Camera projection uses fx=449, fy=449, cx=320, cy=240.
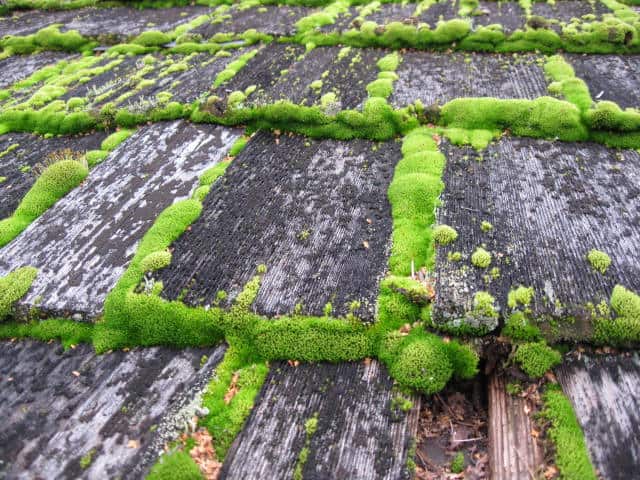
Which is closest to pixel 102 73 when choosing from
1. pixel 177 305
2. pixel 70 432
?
pixel 177 305

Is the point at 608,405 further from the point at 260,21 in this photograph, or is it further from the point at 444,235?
the point at 260,21

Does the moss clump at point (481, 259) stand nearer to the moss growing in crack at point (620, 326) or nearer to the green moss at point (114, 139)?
the moss growing in crack at point (620, 326)

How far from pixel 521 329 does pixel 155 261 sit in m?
6.53

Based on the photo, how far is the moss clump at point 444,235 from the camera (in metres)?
8.20

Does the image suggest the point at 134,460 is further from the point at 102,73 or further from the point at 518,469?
the point at 102,73

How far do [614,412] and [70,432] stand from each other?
303 inches

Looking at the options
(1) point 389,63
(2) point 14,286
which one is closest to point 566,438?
(2) point 14,286

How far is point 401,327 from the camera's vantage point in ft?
23.7

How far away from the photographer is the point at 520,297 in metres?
7.04

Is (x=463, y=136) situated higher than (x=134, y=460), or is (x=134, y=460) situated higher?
(x=463, y=136)

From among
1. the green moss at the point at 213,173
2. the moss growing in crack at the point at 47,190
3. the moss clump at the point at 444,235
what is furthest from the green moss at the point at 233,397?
the moss growing in crack at the point at 47,190

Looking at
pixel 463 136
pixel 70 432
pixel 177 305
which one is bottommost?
pixel 70 432

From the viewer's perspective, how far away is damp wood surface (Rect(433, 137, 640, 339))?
719 cm

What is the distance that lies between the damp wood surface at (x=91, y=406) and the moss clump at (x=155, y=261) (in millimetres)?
1604
